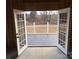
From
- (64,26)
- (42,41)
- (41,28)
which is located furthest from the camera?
(41,28)

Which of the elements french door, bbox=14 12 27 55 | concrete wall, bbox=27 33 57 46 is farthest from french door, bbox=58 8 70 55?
french door, bbox=14 12 27 55

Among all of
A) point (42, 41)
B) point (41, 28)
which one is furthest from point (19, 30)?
point (41, 28)

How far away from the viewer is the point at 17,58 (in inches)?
227

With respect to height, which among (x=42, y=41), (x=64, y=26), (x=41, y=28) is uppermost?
(x=64, y=26)

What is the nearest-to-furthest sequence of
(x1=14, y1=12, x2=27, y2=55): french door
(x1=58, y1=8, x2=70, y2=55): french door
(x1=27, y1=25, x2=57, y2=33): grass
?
(x1=58, y1=8, x2=70, y2=55): french door → (x1=14, y1=12, x2=27, y2=55): french door → (x1=27, y1=25, x2=57, y2=33): grass

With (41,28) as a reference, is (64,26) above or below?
above

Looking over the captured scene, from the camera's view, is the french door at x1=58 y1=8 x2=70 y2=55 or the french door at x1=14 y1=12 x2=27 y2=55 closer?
the french door at x1=58 y1=8 x2=70 y2=55

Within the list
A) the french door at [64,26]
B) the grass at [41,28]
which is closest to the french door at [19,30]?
the french door at [64,26]

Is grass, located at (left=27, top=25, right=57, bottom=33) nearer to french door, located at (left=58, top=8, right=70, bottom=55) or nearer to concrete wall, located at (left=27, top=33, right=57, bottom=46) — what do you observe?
concrete wall, located at (left=27, top=33, right=57, bottom=46)

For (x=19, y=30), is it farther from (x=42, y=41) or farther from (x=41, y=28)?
(x=41, y=28)

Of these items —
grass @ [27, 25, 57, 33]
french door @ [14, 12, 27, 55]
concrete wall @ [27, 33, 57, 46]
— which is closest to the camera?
french door @ [14, 12, 27, 55]
